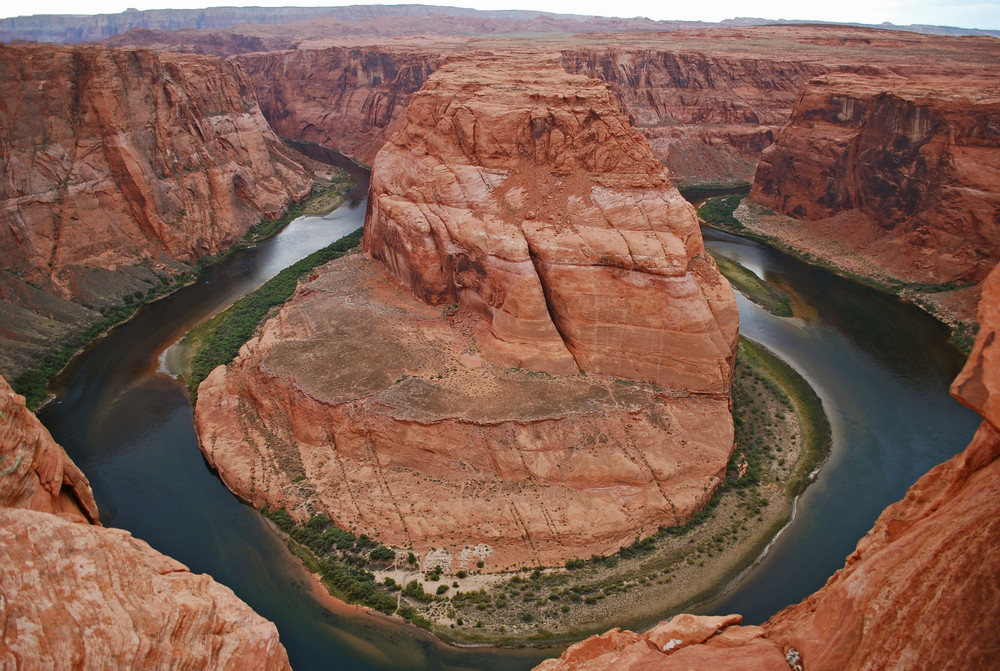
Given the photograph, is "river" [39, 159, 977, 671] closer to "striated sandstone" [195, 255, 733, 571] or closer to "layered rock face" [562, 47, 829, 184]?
"striated sandstone" [195, 255, 733, 571]

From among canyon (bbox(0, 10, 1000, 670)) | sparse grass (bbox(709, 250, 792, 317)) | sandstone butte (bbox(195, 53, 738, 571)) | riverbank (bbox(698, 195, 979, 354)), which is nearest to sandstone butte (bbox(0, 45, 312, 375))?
canyon (bbox(0, 10, 1000, 670))

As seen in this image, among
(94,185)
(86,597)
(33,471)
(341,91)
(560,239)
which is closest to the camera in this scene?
(86,597)

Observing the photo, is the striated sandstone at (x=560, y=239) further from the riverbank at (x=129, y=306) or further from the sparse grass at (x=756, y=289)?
the riverbank at (x=129, y=306)

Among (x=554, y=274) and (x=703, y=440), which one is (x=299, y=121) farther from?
(x=703, y=440)

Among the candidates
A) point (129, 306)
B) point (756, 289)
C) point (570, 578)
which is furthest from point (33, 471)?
point (756, 289)

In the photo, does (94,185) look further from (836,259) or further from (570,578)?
(836,259)

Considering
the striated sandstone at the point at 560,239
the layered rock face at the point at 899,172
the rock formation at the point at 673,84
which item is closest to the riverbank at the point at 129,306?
the striated sandstone at the point at 560,239
